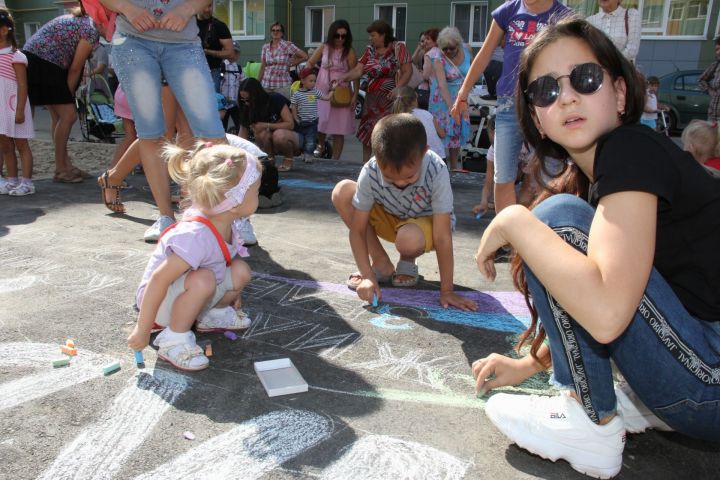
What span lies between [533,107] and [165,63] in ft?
7.73

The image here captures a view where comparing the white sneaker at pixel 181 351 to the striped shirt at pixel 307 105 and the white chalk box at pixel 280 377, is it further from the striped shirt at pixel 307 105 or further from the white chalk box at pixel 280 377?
the striped shirt at pixel 307 105

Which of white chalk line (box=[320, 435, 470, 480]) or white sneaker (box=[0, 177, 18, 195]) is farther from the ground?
white sneaker (box=[0, 177, 18, 195])

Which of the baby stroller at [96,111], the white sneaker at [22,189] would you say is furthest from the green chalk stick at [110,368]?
the baby stroller at [96,111]

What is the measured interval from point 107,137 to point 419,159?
22.7 ft

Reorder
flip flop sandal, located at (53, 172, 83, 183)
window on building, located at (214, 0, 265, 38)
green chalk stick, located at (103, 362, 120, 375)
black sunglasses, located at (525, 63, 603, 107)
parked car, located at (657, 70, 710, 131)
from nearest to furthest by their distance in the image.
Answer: black sunglasses, located at (525, 63, 603, 107), green chalk stick, located at (103, 362, 120, 375), flip flop sandal, located at (53, 172, 83, 183), parked car, located at (657, 70, 710, 131), window on building, located at (214, 0, 265, 38)

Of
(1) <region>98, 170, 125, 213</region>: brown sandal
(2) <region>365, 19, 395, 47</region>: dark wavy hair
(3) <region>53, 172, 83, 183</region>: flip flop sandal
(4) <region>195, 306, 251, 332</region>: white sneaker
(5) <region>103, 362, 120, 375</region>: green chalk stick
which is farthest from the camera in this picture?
(2) <region>365, 19, 395, 47</region>: dark wavy hair

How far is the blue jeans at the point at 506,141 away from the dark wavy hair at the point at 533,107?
156 centimetres

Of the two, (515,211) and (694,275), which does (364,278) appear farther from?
(694,275)

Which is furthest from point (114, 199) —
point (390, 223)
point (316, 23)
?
point (316, 23)

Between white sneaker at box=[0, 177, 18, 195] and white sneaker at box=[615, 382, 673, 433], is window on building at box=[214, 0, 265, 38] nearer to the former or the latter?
white sneaker at box=[0, 177, 18, 195]

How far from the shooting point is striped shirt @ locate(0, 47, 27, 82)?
480 cm

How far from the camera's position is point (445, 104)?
6.09 metres

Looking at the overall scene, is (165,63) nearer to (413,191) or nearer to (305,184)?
(413,191)

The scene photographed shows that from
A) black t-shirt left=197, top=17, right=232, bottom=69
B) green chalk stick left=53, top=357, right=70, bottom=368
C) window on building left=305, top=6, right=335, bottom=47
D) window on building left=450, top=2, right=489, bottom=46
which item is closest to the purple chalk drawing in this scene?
green chalk stick left=53, top=357, right=70, bottom=368
